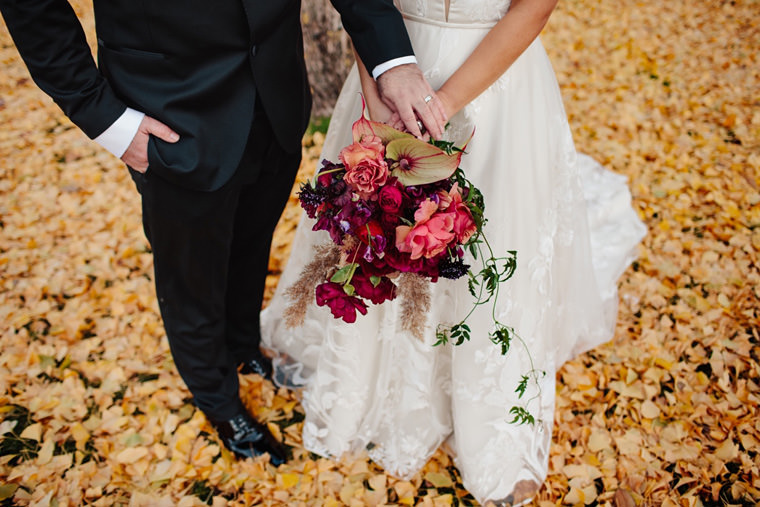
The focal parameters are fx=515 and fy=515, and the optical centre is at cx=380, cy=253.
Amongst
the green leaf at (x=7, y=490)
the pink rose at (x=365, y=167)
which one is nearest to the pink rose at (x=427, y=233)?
the pink rose at (x=365, y=167)

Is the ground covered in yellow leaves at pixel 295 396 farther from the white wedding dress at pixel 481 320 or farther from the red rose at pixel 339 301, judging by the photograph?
the red rose at pixel 339 301

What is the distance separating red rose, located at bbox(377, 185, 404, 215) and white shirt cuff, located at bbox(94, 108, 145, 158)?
0.79m

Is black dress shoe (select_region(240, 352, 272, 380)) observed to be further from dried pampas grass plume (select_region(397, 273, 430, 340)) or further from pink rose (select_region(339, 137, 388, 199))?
pink rose (select_region(339, 137, 388, 199))

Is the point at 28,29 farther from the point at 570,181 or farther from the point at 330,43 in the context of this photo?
the point at 330,43

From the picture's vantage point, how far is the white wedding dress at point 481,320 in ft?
5.84

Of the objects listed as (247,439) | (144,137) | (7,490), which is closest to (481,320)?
(247,439)

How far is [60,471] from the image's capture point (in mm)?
2156

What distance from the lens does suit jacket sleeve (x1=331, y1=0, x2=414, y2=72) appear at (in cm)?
161

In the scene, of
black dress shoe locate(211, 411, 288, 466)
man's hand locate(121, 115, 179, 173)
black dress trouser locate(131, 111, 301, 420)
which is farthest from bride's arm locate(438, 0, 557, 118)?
black dress shoe locate(211, 411, 288, 466)

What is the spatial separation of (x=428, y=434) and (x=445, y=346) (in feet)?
1.37

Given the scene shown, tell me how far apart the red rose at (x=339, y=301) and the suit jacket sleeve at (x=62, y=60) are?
2.63 ft

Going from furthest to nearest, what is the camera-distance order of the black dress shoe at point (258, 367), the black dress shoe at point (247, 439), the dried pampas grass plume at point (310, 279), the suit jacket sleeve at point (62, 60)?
the black dress shoe at point (258, 367) → the black dress shoe at point (247, 439) → the dried pampas grass plume at point (310, 279) → the suit jacket sleeve at point (62, 60)

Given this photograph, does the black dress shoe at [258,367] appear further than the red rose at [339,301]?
Yes

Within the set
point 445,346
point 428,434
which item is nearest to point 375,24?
point 445,346
